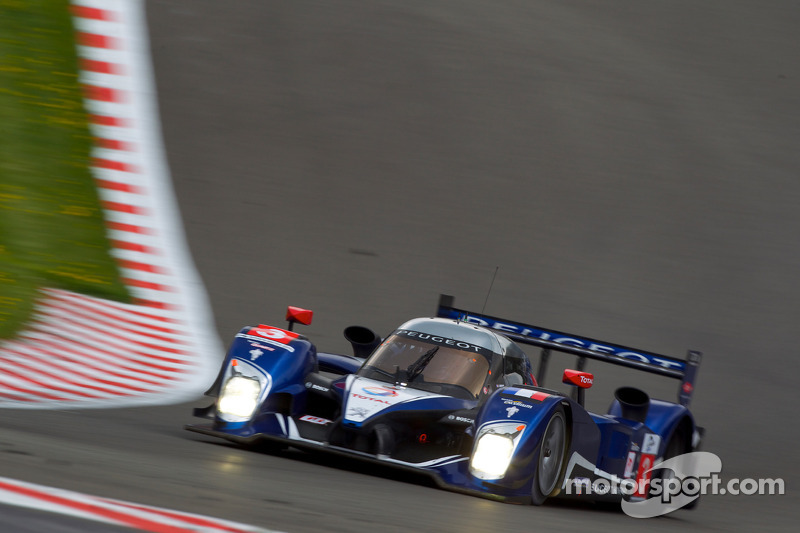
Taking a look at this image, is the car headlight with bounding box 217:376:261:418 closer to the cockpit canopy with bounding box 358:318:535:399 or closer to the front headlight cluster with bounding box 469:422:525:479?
the cockpit canopy with bounding box 358:318:535:399

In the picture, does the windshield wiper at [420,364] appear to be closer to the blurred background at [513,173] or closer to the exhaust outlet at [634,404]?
the exhaust outlet at [634,404]

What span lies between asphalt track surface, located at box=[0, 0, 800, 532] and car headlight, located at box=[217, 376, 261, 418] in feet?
0.97

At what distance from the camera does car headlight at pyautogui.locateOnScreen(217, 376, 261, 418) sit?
6.73 metres

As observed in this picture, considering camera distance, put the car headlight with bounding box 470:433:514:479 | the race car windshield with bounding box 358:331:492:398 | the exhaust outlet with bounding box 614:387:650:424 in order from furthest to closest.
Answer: the exhaust outlet with bounding box 614:387:650:424 → the race car windshield with bounding box 358:331:492:398 → the car headlight with bounding box 470:433:514:479

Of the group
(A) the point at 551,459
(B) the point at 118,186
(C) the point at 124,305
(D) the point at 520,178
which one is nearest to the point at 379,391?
(A) the point at 551,459

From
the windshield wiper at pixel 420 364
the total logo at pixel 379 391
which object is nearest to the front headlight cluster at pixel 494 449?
the total logo at pixel 379 391

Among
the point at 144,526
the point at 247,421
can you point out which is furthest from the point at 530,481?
the point at 144,526

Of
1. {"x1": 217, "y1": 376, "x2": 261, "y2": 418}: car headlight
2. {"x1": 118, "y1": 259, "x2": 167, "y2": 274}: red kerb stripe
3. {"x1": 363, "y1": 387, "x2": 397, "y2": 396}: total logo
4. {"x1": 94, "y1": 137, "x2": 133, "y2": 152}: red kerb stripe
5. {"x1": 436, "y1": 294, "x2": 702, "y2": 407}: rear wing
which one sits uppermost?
{"x1": 94, "y1": 137, "x2": 133, "y2": 152}: red kerb stripe

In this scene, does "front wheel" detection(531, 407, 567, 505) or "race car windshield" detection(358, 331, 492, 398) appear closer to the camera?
"front wheel" detection(531, 407, 567, 505)

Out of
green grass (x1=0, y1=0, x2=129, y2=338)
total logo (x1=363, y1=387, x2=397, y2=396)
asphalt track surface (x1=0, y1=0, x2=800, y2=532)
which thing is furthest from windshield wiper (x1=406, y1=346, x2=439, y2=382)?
green grass (x1=0, y1=0, x2=129, y2=338)

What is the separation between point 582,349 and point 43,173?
6.68 meters

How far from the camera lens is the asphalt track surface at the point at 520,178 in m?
12.2

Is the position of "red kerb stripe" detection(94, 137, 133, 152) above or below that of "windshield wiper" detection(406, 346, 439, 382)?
above

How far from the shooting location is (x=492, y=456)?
6.13 m
